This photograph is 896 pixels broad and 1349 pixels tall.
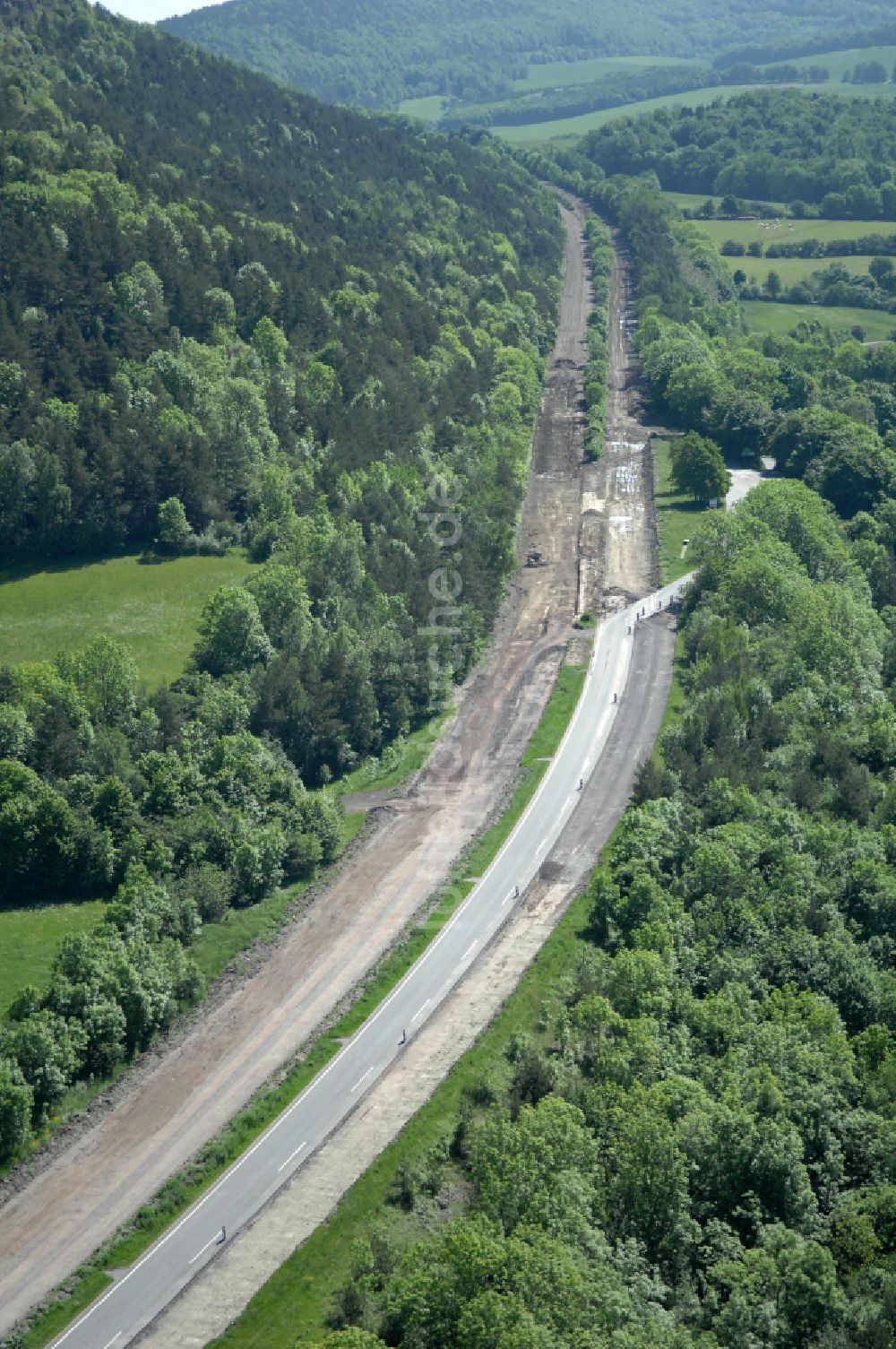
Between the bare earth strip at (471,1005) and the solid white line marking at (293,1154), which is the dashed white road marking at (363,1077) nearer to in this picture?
the bare earth strip at (471,1005)

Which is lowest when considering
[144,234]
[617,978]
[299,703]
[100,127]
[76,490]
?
[617,978]

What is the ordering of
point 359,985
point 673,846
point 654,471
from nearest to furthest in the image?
point 359,985
point 673,846
point 654,471

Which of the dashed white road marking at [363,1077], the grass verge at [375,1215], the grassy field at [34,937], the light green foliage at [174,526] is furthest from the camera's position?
the light green foliage at [174,526]

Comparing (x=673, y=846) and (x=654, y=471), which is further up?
(x=654, y=471)

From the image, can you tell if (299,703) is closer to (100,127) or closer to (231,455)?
(231,455)

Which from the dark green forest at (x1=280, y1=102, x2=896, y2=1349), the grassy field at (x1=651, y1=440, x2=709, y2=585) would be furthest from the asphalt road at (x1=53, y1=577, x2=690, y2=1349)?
the grassy field at (x1=651, y1=440, x2=709, y2=585)

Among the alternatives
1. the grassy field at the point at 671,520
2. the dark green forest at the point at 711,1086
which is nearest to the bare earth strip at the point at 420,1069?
the dark green forest at the point at 711,1086

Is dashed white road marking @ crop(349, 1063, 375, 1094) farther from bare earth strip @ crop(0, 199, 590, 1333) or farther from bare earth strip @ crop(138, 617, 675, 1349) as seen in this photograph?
bare earth strip @ crop(0, 199, 590, 1333)

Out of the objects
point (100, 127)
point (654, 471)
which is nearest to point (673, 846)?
point (654, 471)
